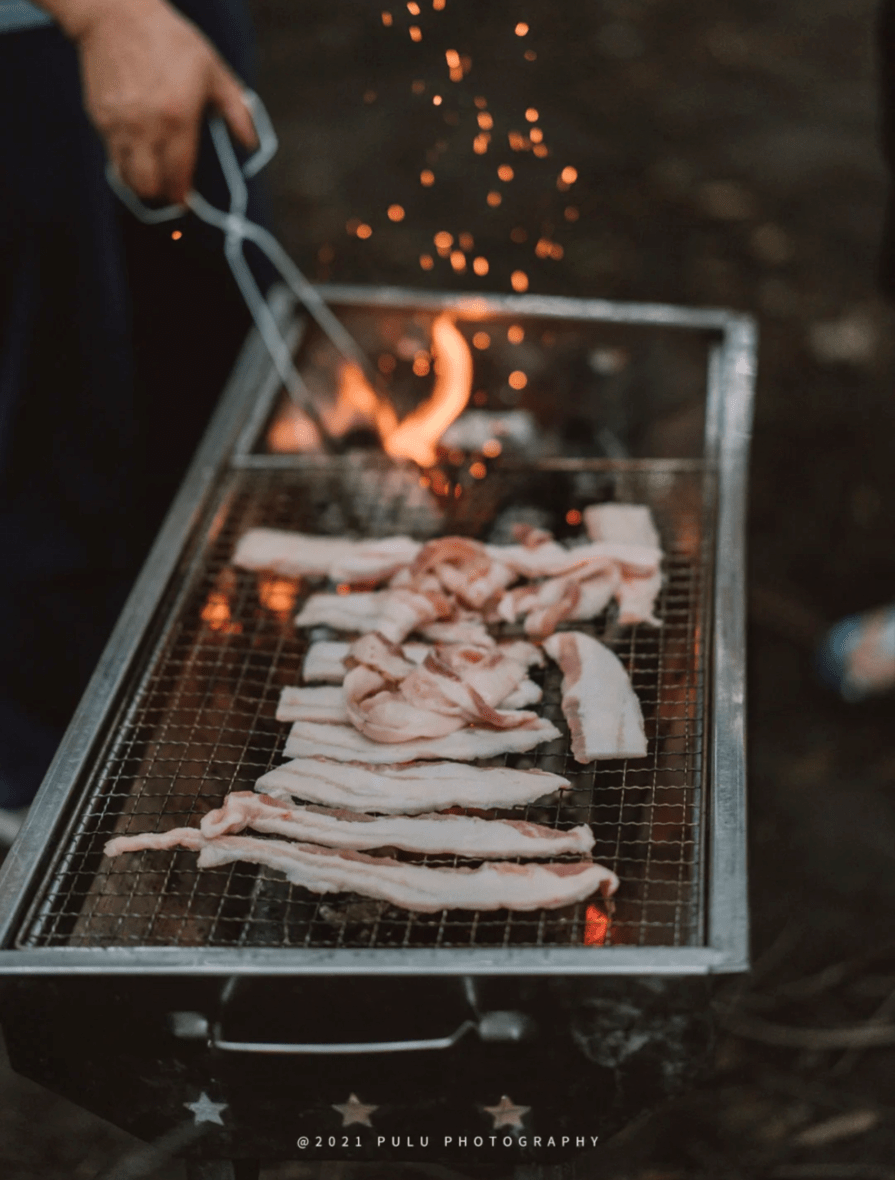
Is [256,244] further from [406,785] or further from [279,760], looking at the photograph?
[406,785]

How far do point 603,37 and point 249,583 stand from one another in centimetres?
771

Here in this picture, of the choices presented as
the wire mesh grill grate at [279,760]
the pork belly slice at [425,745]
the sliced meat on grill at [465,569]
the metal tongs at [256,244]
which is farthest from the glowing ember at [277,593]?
the metal tongs at [256,244]

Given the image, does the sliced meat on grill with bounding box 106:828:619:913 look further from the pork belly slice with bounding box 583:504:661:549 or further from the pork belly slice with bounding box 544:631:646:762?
the pork belly slice with bounding box 583:504:661:549

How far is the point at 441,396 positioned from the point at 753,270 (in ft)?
11.5

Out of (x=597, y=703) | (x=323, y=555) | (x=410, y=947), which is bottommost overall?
(x=410, y=947)

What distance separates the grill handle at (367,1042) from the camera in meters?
1.87

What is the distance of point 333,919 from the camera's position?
7.06 feet

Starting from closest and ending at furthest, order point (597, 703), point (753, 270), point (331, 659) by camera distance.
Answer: point (597, 703) < point (331, 659) < point (753, 270)

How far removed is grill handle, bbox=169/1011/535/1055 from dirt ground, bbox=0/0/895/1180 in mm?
1468

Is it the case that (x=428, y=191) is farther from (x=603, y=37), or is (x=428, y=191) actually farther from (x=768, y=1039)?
(x=768, y=1039)

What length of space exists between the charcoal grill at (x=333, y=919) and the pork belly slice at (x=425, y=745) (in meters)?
0.07

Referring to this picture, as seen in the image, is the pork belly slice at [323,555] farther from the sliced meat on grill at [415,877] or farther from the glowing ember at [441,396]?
the sliced meat on grill at [415,877]

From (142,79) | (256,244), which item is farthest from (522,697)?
(256,244)

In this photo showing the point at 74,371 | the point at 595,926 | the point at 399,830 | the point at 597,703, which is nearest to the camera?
the point at 595,926
